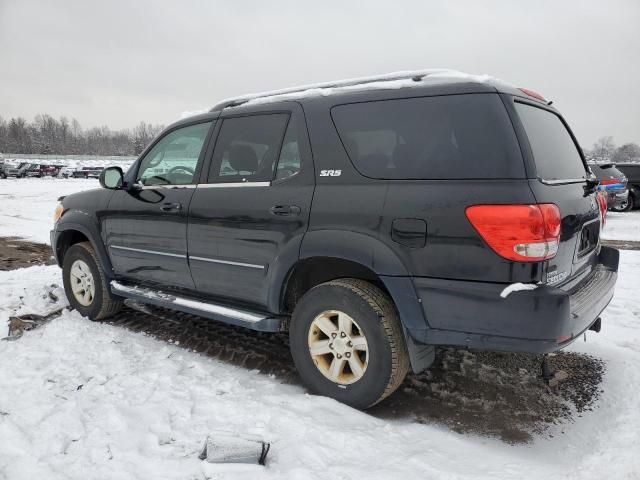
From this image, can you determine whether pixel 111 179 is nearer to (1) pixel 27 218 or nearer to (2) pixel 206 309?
(2) pixel 206 309

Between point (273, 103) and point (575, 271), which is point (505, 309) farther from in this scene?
point (273, 103)

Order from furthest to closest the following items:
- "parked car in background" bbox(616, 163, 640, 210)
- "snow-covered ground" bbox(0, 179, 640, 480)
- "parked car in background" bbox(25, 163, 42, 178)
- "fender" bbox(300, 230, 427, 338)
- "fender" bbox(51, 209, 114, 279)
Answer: "parked car in background" bbox(25, 163, 42, 178)
"parked car in background" bbox(616, 163, 640, 210)
"fender" bbox(51, 209, 114, 279)
"fender" bbox(300, 230, 427, 338)
"snow-covered ground" bbox(0, 179, 640, 480)

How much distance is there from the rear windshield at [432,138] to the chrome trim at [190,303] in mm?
1328

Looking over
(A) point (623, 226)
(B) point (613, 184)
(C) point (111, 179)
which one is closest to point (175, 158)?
(C) point (111, 179)

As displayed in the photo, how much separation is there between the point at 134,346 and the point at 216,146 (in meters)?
1.76

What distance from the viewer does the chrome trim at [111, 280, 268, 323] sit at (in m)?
3.32

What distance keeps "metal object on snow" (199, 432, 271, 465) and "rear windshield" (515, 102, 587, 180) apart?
202 centimetres

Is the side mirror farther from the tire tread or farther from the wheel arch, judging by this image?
the tire tread

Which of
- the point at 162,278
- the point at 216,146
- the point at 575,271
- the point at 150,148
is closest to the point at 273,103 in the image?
the point at 216,146

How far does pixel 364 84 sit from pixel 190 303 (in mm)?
2104

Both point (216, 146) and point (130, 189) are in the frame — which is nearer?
point (216, 146)

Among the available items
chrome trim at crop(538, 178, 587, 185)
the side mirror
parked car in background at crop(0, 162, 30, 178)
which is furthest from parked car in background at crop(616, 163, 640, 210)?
parked car in background at crop(0, 162, 30, 178)

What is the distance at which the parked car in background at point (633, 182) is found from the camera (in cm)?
1586

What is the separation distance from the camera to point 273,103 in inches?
133
